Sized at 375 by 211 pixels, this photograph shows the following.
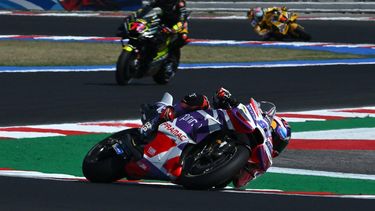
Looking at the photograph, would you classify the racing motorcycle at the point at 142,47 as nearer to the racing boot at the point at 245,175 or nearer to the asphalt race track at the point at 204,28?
the racing boot at the point at 245,175

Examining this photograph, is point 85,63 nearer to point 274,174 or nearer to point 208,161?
point 274,174

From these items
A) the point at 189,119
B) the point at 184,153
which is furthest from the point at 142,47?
the point at 184,153

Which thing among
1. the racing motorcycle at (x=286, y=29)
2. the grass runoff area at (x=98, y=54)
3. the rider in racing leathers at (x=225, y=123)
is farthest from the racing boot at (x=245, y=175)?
the racing motorcycle at (x=286, y=29)

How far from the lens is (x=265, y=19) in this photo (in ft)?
111

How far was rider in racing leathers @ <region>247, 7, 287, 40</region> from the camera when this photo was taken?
3347cm

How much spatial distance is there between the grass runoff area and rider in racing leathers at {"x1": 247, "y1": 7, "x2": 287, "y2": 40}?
2714 mm

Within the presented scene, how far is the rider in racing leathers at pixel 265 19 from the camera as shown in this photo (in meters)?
33.5

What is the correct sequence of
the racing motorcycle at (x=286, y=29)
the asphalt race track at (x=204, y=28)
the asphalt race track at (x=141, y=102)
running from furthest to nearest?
the asphalt race track at (x=204, y=28) → the racing motorcycle at (x=286, y=29) → the asphalt race track at (x=141, y=102)

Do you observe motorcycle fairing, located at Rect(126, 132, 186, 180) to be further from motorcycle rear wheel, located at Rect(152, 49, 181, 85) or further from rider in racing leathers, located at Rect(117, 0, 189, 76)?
motorcycle rear wheel, located at Rect(152, 49, 181, 85)

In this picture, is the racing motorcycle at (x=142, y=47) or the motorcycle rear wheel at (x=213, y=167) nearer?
the motorcycle rear wheel at (x=213, y=167)

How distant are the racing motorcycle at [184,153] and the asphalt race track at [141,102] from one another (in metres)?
0.21

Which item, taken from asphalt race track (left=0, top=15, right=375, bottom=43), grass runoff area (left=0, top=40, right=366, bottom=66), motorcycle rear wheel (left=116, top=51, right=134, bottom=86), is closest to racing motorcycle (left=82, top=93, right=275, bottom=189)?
motorcycle rear wheel (left=116, top=51, right=134, bottom=86)

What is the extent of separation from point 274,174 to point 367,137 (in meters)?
3.19

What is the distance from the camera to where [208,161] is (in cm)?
983
